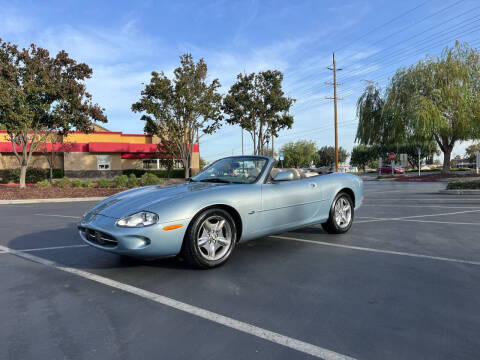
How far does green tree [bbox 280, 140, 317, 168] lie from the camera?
78438mm

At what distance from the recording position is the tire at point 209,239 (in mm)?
3922

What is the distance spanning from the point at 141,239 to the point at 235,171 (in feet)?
6.04

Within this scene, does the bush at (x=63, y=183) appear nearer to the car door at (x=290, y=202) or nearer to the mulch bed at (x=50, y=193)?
the mulch bed at (x=50, y=193)

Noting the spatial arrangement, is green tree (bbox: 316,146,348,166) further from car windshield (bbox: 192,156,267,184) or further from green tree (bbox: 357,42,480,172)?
car windshield (bbox: 192,156,267,184)

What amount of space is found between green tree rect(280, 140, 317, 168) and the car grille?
2956 inches

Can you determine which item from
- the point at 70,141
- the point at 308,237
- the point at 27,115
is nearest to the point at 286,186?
the point at 308,237

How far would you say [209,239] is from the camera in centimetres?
411

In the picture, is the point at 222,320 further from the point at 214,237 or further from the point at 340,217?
the point at 340,217

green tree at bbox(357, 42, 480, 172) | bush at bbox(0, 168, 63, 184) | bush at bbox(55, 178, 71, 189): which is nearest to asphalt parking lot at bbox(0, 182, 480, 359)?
bush at bbox(55, 178, 71, 189)

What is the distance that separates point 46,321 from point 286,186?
3.27m

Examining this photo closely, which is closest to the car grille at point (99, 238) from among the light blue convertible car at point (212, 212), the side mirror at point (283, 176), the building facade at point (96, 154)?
the light blue convertible car at point (212, 212)

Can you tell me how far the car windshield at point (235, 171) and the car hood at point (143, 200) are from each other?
0.40m

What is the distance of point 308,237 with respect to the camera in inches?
233

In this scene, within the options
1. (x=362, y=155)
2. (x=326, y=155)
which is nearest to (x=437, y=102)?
(x=362, y=155)
